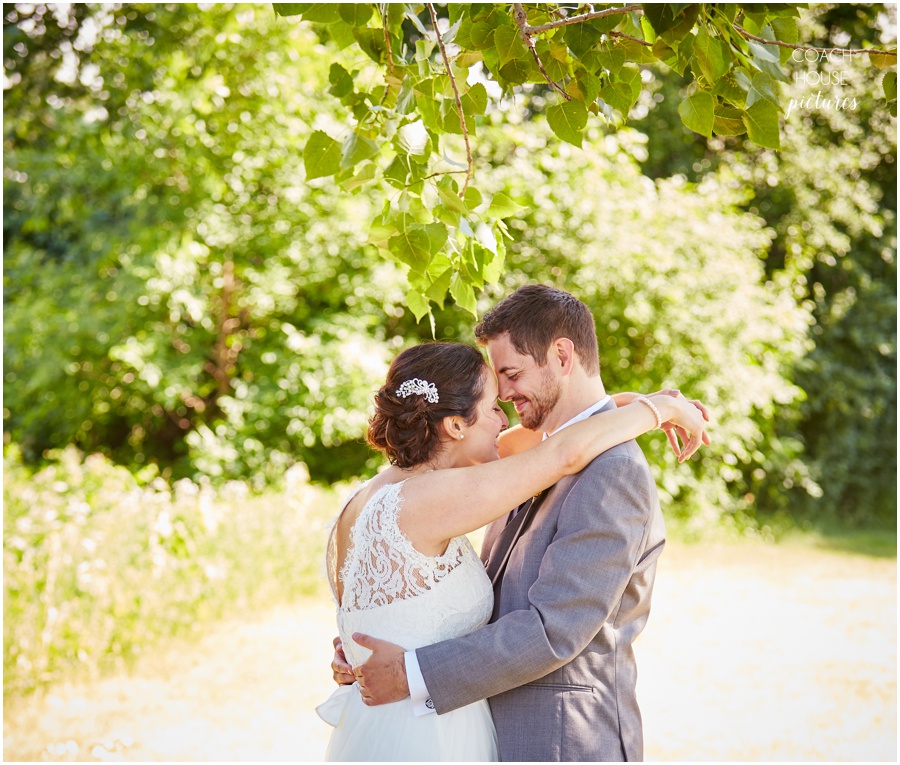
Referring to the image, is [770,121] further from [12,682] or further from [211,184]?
[211,184]

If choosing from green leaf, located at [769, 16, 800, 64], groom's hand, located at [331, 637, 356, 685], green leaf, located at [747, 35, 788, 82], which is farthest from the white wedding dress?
green leaf, located at [769, 16, 800, 64]

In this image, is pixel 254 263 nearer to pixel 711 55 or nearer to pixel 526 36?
pixel 526 36

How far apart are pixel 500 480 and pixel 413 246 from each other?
2.03ft

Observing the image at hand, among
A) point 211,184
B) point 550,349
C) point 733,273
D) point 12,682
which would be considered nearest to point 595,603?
point 550,349

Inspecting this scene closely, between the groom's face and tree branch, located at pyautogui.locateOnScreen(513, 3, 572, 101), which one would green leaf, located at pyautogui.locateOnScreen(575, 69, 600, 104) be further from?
the groom's face

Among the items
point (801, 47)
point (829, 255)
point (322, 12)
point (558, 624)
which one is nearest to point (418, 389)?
point (558, 624)

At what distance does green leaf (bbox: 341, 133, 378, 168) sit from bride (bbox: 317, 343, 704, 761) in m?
0.52

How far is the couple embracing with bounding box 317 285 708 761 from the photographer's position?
6.71 ft

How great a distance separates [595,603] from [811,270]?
12.7m

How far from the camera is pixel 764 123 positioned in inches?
68.2

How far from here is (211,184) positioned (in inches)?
344

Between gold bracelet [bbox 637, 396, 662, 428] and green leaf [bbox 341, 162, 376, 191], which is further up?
green leaf [bbox 341, 162, 376, 191]

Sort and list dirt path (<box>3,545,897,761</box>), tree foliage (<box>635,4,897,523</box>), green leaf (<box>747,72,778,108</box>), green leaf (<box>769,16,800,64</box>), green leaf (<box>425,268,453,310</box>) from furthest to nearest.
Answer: tree foliage (<box>635,4,897,523</box>) < dirt path (<box>3,545,897,761</box>) < green leaf (<box>425,268,453,310</box>) < green leaf (<box>769,16,800,64</box>) < green leaf (<box>747,72,778,108</box>)

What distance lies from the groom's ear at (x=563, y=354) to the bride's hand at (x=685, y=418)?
0.25m
